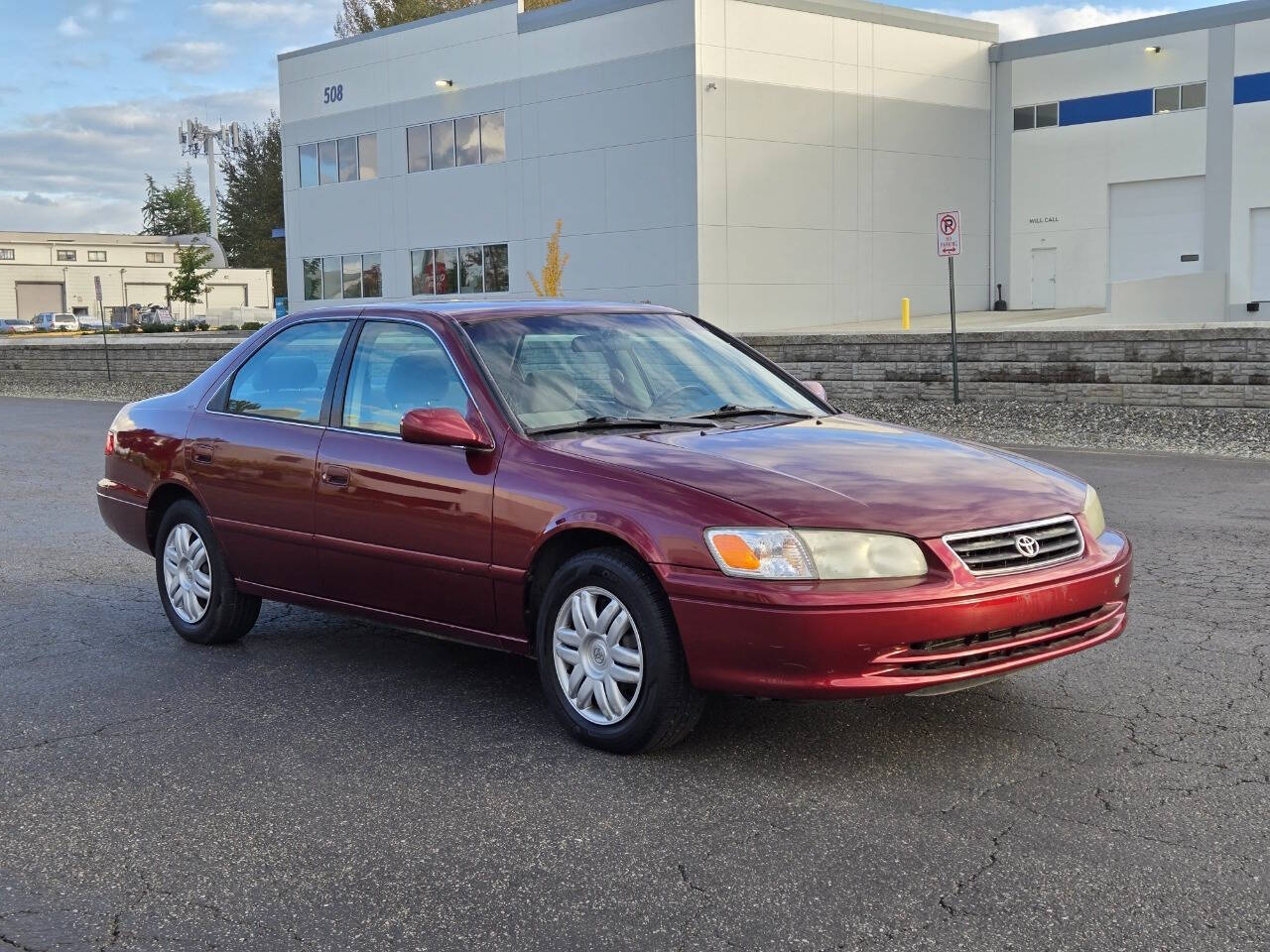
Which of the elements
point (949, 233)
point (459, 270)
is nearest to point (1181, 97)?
point (459, 270)

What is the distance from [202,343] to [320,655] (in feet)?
83.5

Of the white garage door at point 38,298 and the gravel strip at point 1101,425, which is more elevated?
the white garage door at point 38,298

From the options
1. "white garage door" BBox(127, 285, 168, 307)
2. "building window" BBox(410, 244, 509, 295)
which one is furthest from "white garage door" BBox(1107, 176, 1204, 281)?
"white garage door" BBox(127, 285, 168, 307)

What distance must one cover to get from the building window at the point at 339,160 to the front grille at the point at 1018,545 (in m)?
43.5

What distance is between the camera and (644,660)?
450 centimetres

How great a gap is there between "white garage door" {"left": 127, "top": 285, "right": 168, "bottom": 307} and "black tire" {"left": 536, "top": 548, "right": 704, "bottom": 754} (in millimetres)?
99160

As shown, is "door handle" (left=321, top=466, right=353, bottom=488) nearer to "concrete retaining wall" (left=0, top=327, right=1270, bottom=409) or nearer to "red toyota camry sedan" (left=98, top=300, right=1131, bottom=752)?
"red toyota camry sedan" (left=98, top=300, right=1131, bottom=752)

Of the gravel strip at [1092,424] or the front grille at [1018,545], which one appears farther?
the gravel strip at [1092,424]

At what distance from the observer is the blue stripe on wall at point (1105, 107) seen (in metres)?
41.3

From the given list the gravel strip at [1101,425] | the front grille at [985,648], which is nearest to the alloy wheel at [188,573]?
the front grille at [985,648]

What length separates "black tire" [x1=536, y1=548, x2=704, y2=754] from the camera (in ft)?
14.6

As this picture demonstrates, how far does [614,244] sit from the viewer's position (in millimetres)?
39500

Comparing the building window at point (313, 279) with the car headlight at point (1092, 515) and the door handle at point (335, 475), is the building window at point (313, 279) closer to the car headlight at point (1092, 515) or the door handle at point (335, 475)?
the door handle at point (335, 475)

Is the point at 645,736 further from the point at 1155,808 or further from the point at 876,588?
the point at 1155,808
